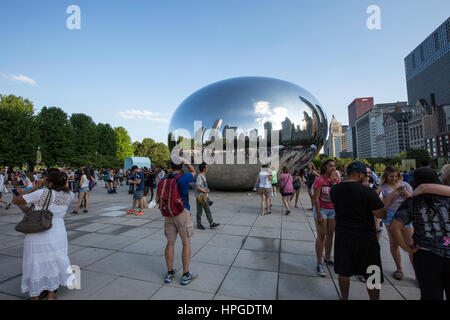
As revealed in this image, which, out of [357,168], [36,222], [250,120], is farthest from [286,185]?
[36,222]

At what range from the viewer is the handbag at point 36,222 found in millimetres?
2574

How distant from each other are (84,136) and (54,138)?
5669 millimetres

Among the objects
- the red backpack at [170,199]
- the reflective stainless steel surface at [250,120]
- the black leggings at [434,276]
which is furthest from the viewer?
the reflective stainless steel surface at [250,120]

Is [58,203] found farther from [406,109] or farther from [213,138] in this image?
[406,109]

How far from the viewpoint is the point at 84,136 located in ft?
131

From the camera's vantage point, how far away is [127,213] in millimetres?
8016

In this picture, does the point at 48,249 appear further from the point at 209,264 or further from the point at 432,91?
the point at 432,91

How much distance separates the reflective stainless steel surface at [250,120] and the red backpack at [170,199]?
291 inches

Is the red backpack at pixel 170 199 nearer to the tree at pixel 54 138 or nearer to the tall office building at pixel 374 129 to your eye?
the tree at pixel 54 138

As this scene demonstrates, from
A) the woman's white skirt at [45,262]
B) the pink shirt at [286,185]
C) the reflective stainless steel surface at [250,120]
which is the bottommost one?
the woman's white skirt at [45,262]

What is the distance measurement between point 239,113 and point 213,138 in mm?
1717

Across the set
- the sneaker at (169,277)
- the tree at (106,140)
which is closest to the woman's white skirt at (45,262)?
the sneaker at (169,277)
